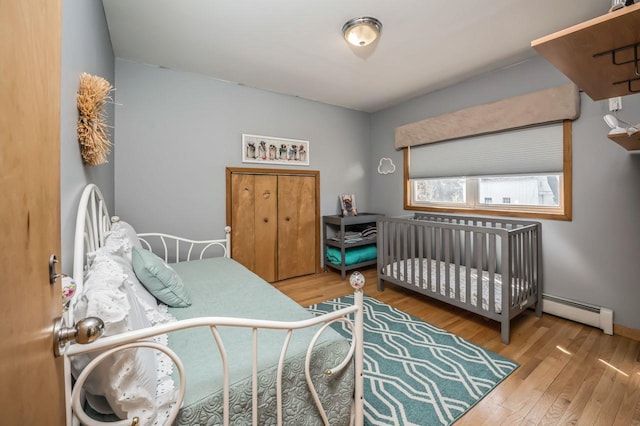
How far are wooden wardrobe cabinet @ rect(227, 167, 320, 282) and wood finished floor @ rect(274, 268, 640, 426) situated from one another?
141 centimetres

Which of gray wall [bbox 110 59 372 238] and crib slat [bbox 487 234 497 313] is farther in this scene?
gray wall [bbox 110 59 372 238]

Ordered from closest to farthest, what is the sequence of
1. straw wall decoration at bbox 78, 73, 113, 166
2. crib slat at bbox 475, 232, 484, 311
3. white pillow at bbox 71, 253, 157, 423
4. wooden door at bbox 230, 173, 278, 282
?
white pillow at bbox 71, 253, 157, 423
straw wall decoration at bbox 78, 73, 113, 166
crib slat at bbox 475, 232, 484, 311
wooden door at bbox 230, 173, 278, 282

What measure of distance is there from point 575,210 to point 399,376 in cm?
204

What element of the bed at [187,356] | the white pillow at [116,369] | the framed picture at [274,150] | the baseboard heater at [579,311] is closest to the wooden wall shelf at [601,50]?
the bed at [187,356]

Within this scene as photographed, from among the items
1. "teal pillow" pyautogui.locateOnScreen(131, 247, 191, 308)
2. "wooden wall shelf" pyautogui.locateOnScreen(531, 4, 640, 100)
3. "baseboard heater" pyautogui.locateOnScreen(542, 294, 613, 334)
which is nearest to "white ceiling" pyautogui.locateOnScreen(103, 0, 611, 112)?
"wooden wall shelf" pyautogui.locateOnScreen(531, 4, 640, 100)

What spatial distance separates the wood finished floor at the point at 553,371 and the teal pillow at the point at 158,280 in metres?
1.55

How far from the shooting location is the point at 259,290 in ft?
5.61

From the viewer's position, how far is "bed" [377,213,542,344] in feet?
6.69

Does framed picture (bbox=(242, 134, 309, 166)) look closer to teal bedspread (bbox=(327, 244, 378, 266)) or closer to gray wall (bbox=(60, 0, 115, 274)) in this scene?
teal bedspread (bbox=(327, 244, 378, 266))

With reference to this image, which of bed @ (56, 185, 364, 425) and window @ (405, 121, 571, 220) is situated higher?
window @ (405, 121, 571, 220)

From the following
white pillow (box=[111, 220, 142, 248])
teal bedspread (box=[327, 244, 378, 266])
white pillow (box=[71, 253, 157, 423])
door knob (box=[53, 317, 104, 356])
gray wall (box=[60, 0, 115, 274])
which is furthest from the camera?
teal bedspread (box=[327, 244, 378, 266])

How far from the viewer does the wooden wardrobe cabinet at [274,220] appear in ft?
10.1

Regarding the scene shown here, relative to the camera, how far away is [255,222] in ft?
10.5

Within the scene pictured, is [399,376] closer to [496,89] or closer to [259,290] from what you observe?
[259,290]
